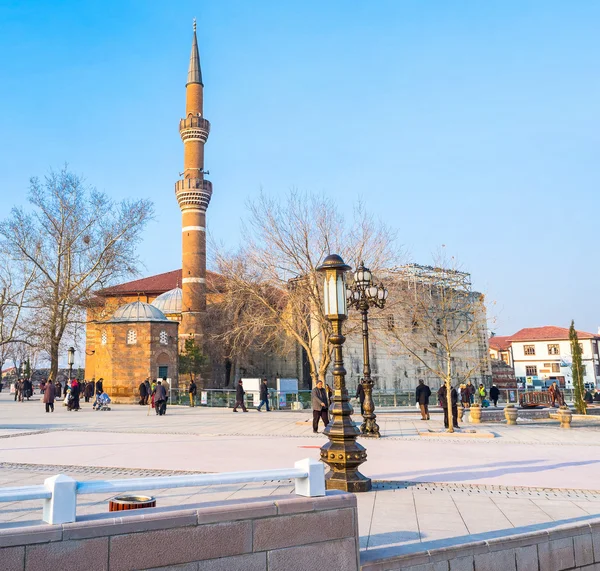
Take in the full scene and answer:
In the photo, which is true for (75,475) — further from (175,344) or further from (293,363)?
(293,363)

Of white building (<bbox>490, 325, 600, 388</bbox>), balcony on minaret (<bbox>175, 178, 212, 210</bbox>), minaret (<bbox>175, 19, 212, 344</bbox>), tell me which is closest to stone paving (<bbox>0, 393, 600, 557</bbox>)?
minaret (<bbox>175, 19, 212, 344</bbox>)

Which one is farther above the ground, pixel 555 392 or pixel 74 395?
pixel 74 395

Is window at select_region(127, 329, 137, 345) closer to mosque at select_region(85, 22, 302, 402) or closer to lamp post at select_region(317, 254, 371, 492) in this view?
mosque at select_region(85, 22, 302, 402)

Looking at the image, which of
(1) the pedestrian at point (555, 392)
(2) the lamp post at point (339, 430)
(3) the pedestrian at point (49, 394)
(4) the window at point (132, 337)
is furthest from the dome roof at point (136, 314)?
(2) the lamp post at point (339, 430)

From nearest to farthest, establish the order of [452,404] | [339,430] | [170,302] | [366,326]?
[339,430]
[366,326]
[452,404]
[170,302]

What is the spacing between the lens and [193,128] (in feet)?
136

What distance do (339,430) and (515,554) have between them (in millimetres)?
2533

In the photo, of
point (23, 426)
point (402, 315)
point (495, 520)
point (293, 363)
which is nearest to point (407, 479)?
point (495, 520)

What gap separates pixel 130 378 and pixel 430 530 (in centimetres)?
2835

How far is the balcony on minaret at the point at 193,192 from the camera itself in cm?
4031

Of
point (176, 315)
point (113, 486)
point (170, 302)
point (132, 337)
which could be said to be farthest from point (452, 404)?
point (170, 302)

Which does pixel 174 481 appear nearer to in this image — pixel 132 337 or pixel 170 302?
pixel 132 337

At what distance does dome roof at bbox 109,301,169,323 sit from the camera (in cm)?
3244

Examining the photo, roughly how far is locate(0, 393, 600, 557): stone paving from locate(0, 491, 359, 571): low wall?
23cm
